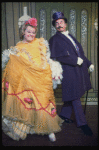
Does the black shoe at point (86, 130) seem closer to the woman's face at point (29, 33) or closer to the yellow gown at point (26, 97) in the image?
the yellow gown at point (26, 97)

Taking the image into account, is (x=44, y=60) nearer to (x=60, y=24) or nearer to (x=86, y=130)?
(x=60, y=24)

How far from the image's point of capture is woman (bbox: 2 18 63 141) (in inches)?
65.2

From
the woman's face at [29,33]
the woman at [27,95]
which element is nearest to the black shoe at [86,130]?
the woman at [27,95]

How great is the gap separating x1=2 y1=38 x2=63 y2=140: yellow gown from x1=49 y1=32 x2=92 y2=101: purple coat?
0.25 metres

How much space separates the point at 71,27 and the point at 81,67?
97cm

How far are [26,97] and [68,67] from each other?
683 mm

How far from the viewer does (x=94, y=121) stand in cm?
208

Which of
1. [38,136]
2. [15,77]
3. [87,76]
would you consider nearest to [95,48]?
[87,76]

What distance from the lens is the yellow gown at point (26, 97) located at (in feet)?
5.44

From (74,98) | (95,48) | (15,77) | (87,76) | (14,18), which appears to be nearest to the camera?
(15,77)

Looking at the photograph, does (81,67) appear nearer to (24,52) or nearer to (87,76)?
(87,76)

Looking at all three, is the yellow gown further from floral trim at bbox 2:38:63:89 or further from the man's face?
the man's face

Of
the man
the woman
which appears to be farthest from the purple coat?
the woman

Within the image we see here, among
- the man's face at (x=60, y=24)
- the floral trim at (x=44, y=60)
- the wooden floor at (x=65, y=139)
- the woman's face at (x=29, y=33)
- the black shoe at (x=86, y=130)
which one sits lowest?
the wooden floor at (x=65, y=139)
